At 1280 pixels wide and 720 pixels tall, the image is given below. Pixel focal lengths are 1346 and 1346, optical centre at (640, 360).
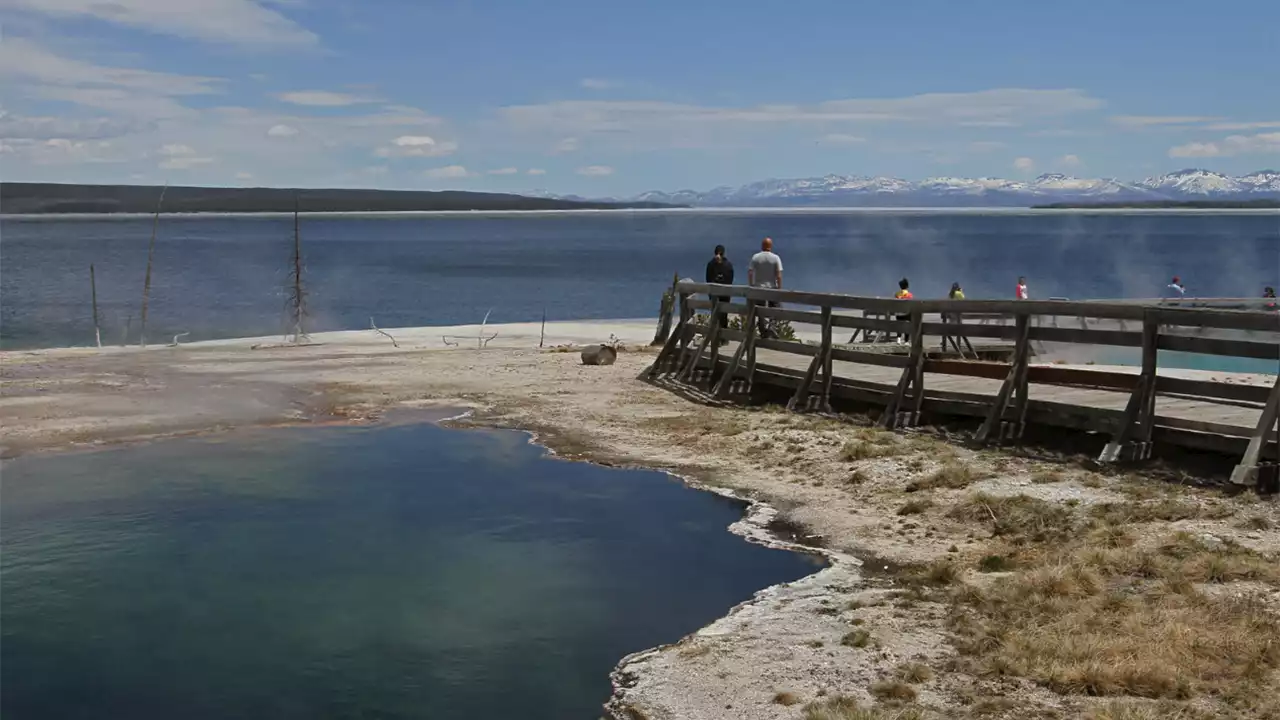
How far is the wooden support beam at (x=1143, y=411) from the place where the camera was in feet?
41.2

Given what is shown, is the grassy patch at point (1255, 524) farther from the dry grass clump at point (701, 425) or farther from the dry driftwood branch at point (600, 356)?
the dry driftwood branch at point (600, 356)

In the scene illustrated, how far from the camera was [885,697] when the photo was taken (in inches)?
293

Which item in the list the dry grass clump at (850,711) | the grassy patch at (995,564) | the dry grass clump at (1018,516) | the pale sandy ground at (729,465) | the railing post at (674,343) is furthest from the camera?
the railing post at (674,343)

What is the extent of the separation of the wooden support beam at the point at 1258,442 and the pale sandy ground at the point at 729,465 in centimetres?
21

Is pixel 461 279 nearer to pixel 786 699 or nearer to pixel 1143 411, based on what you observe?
pixel 1143 411

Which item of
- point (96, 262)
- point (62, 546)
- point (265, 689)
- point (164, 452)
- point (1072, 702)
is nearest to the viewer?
point (1072, 702)

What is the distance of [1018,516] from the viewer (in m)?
11.2

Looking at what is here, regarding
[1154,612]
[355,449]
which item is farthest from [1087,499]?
[355,449]

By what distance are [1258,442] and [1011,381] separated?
3259 mm

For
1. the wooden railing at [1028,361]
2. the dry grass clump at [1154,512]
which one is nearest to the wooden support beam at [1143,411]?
the wooden railing at [1028,361]

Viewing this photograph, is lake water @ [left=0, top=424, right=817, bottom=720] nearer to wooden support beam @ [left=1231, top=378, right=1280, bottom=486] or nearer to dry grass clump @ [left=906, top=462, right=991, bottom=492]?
dry grass clump @ [left=906, top=462, right=991, bottom=492]

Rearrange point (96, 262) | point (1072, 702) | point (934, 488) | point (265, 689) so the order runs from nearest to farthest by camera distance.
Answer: point (1072, 702)
point (265, 689)
point (934, 488)
point (96, 262)

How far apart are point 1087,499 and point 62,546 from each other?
28.9ft

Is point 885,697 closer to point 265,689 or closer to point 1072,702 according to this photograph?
point 1072,702
